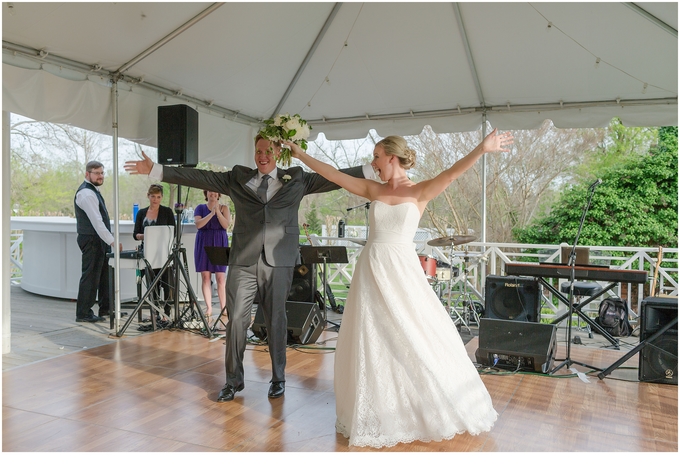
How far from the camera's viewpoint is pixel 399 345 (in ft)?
10.0

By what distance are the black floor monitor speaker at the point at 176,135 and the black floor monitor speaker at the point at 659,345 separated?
178 inches

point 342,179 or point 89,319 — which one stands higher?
point 342,179

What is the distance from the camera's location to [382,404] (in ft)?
9.82

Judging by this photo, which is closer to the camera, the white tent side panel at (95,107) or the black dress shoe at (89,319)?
the white tent side panel at (95,107)

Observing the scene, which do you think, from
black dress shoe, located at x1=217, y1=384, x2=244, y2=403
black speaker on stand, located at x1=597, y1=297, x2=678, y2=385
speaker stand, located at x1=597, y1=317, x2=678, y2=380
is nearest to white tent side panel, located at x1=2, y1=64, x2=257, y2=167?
black dress shoe, located at x1=217, y1=384, x2=244, y2=403

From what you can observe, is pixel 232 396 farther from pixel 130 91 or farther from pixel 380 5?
pixel 380 5

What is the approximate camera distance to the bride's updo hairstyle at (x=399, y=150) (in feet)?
11.0

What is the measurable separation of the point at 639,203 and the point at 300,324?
30.8 ft

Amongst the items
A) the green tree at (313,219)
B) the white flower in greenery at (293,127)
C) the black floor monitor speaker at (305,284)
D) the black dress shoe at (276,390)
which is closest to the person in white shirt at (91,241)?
the black floor monitor speaker at (305,284)

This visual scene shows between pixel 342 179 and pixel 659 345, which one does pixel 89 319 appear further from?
pixel 659 345

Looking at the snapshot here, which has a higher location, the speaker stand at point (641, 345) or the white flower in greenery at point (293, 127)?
the white flower in greenery at point (293, 127)

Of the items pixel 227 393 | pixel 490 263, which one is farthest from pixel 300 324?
pixel 490 263

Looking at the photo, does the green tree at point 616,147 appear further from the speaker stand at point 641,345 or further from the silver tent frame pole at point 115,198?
the silver tent frame pole at point 115,198
